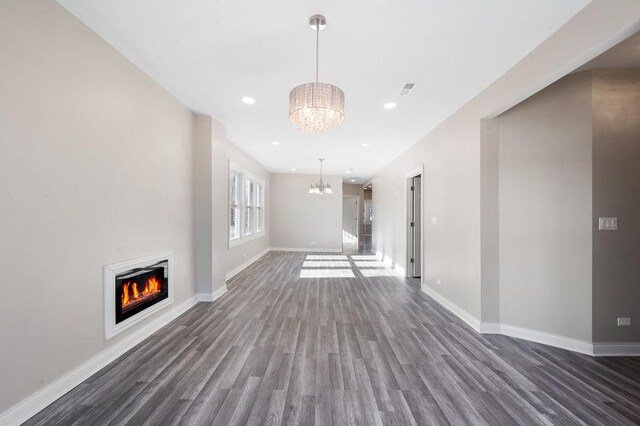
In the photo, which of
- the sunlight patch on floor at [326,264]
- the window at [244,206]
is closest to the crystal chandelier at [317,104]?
the window at [244,206]

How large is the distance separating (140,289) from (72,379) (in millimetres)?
954

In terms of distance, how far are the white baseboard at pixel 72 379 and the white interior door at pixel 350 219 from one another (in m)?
10.4

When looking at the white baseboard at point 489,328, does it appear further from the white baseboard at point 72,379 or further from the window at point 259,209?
the window at point 259,209

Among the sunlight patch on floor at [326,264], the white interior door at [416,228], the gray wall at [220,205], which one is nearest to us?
the gray wall at [220,205]

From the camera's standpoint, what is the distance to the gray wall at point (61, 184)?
1746 mm

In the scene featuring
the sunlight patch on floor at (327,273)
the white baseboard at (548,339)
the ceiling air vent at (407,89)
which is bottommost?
the sunlight patch on floor at (327,273)

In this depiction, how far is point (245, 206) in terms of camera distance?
24.7 ft

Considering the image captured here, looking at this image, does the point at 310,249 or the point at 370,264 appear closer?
the point at 370,264

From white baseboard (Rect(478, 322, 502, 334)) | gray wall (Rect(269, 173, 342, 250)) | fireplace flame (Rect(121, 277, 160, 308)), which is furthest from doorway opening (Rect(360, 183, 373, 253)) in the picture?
fireplace flame (Rect(121, 277, 160, 308))

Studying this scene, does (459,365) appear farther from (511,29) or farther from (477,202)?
(511,29)

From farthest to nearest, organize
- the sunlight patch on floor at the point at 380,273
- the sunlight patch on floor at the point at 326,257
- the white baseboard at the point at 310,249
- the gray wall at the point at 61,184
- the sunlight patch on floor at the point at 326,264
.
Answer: the white baseboard at the point at 310,249
the sunlight patch on floor at the point at 326,257
the sunlight patch on floor at the point at 326,264
the sunlight patch on floor at the point at 380,273
the gray wall at the point at 61,184

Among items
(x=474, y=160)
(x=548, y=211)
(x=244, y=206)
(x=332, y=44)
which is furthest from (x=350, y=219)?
(x=332, y=44)

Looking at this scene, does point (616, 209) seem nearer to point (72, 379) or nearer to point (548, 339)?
point (548, 339)

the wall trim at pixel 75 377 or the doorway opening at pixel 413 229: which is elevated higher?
the doorway opening at pixel 413 229
